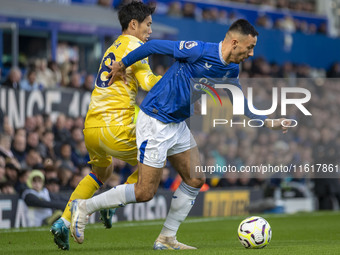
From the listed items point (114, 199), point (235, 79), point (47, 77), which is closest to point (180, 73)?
point (235, 79)

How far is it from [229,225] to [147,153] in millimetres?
5964

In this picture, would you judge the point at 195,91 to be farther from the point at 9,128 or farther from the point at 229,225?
the point at 9,128

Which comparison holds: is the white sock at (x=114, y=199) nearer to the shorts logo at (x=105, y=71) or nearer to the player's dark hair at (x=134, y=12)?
the shorts logo at (x=105, y=71)

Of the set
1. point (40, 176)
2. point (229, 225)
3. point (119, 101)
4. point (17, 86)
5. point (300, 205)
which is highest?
point (119, 101)

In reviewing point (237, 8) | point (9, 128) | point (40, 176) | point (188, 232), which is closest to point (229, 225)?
point (188, 232)

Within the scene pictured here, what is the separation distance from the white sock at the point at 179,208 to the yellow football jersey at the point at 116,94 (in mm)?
897

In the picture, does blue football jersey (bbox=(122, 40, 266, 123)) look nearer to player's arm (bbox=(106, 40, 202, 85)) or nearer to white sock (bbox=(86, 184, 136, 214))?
player's arm (bbox=(106, 40, 202, 85))

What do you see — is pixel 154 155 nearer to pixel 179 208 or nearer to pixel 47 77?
pixel 179 208

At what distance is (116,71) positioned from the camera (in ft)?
23.1

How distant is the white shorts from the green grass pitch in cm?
92

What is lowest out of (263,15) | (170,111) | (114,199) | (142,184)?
(114,199)

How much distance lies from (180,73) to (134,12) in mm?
942

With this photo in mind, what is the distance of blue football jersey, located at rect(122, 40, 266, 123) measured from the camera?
22.5ft

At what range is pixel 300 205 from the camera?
1850 cm
